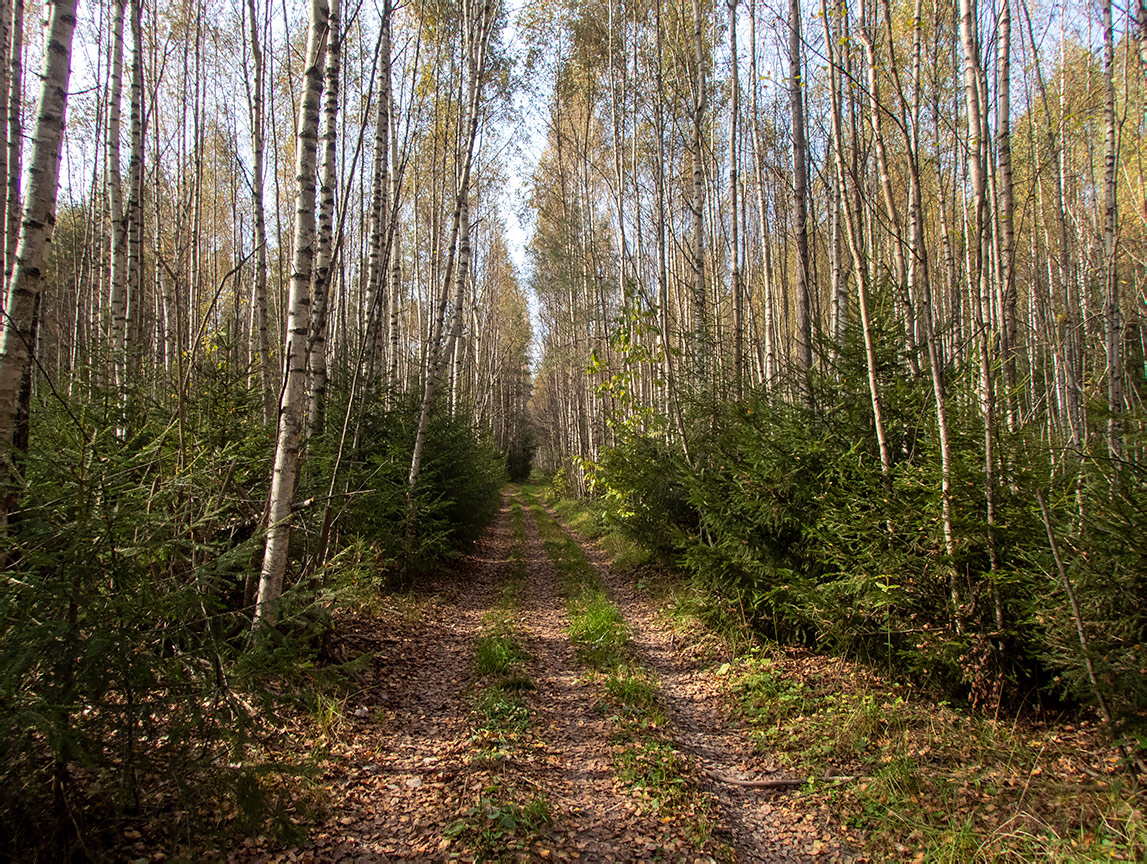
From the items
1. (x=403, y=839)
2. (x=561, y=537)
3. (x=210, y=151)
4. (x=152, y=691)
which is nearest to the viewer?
Answer: (x=152, y=691)

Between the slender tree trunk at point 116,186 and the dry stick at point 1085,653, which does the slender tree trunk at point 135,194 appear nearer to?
the slender tree trunk at point 116,186

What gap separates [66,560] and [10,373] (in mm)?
1134

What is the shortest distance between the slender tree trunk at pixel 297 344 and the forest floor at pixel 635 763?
99 centimetres

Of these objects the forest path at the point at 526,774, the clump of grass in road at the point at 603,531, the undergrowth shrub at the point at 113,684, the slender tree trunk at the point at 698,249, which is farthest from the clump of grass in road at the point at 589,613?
the slender tree trunk at the point at 698,249

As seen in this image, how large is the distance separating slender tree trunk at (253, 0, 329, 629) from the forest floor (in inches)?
39.1

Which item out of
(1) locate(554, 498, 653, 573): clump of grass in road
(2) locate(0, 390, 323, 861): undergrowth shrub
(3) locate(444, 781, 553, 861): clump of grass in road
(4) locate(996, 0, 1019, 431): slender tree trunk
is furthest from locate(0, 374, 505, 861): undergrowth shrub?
(1) locate(554, 498, 653, 573): clump of grass in road

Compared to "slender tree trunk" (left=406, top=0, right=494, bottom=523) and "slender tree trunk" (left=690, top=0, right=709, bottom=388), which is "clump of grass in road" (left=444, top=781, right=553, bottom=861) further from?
"slender tree trunk" (left=690, top=0, right=709, bottom=388)

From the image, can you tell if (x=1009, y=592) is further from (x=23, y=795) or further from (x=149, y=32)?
(x=149, y=32)

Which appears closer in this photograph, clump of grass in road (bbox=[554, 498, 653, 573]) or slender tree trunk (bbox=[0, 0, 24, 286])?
slender tree trunk (bbox=[0, 0, 24, 286])

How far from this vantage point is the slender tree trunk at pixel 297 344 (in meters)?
3.55

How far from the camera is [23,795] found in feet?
6.49

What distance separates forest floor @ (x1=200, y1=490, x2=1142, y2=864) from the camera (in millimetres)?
2666

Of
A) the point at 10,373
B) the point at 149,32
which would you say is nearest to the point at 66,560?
the point at 10,373

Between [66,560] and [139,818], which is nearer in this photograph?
[66,560]
